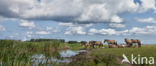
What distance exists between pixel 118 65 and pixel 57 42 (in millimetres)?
26676

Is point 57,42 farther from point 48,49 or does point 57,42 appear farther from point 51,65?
point 51,65

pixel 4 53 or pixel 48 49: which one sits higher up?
pixel 4 53

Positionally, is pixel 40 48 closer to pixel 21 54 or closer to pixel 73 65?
pixel 21 54

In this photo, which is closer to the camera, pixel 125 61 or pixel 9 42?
pixel 125 61

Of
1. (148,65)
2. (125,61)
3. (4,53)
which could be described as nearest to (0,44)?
(4,53)

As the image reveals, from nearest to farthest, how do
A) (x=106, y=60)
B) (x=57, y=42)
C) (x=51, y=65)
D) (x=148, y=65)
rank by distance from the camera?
→ (x=51, y=65), (x=148, y=65), (x=106, y=60), (x=57, y=42)

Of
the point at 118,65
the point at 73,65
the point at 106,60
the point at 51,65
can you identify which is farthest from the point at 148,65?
the point at 51,65

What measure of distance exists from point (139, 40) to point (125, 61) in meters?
29.1

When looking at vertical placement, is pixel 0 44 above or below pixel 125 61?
above

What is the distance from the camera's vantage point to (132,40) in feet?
143

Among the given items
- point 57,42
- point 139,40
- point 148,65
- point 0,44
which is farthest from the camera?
point 139,40

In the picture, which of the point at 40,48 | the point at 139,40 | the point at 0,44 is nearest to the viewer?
the point at 0,44

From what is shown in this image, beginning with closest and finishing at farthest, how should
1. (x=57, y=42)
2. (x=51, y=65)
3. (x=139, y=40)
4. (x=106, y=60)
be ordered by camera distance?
1. (x=51, y=65)
2. (x=106, y=60)
3. (x=57, y=42)
4. (x=139, y=40)

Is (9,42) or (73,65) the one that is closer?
(73,65)
